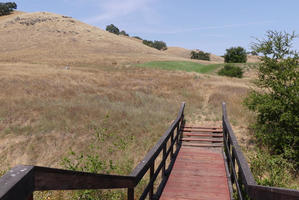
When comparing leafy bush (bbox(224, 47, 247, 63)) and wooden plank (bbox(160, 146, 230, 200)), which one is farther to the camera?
leafy bush (bbox(224, 47, 247, 63))

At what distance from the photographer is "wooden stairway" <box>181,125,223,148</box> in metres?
10.4

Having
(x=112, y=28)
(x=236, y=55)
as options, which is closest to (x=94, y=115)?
(x=236, y=55)

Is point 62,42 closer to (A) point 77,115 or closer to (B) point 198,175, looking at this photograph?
(A) point 77,115

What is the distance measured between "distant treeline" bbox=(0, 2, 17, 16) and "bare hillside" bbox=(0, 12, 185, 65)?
17.3 meters

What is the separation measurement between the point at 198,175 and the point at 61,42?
69.0 meters

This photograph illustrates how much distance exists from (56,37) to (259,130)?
72.5m

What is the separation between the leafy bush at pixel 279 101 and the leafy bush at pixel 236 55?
194 ft

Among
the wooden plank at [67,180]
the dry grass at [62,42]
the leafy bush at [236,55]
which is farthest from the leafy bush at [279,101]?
the leafy bush at [236,55]

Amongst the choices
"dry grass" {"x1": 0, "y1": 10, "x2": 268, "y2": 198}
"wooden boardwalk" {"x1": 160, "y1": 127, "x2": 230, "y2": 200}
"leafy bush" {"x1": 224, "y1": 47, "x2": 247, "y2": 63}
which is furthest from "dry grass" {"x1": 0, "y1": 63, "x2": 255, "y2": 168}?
"leafy bush" {"x1": 224, "y1": 47, "x2": 247, "y2": 63}

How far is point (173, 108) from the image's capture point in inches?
637

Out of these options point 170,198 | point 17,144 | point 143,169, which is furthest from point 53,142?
point 143,169

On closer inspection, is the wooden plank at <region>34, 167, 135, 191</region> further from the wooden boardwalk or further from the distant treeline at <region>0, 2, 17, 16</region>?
the distant treeline at <region>0, 2, 17, 16</region>

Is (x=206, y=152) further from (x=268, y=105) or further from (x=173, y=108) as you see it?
(x=173, y=108)

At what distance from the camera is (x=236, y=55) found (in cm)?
6700
